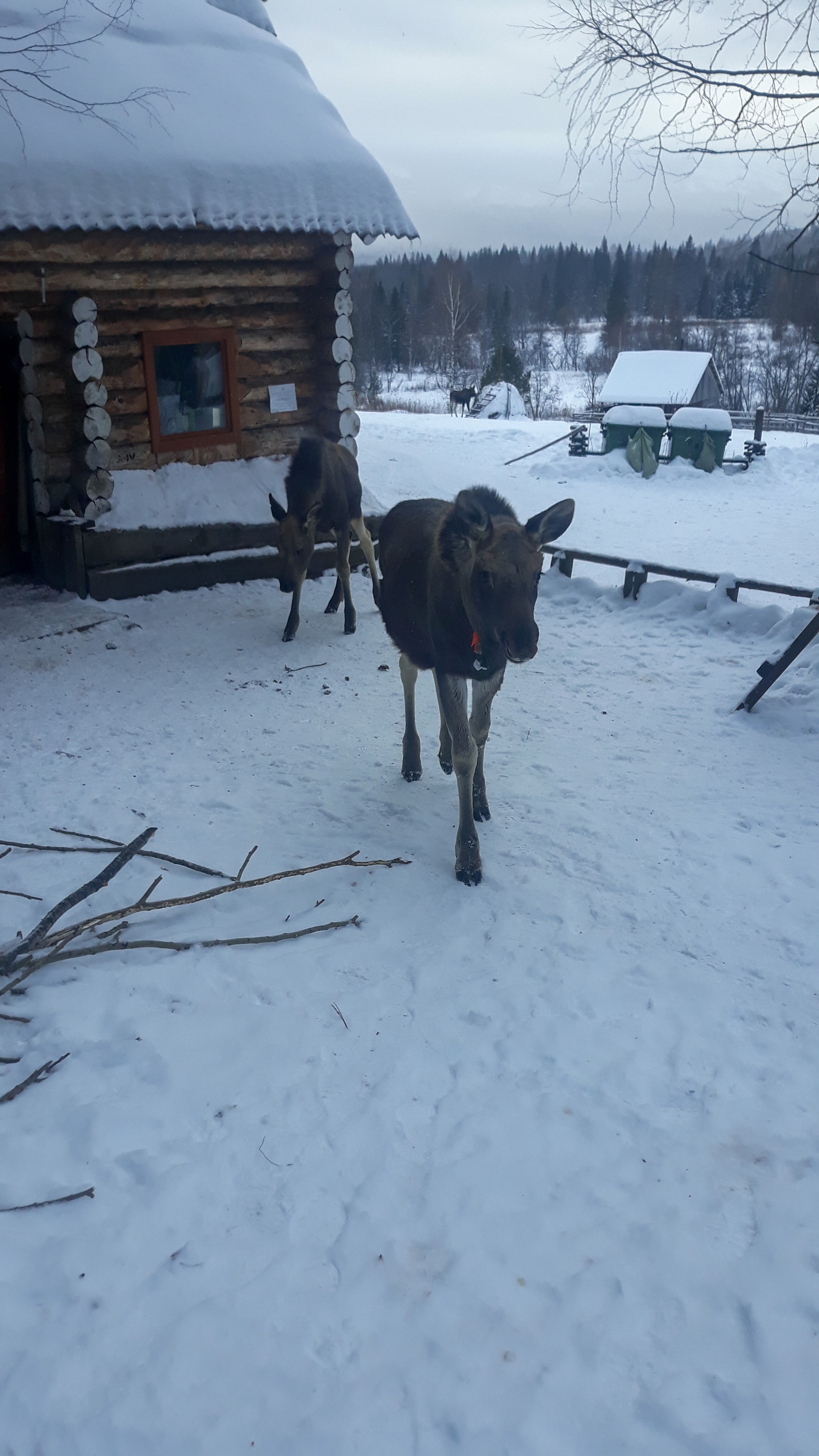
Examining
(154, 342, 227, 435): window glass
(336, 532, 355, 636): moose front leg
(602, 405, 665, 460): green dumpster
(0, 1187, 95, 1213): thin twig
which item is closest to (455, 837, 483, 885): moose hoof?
(0, 1187, 95, 1213): thin twig

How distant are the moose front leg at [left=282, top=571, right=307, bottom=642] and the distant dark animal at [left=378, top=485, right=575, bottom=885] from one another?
237 cm

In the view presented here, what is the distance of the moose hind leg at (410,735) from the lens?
555 cm

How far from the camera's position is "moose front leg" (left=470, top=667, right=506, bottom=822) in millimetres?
4820

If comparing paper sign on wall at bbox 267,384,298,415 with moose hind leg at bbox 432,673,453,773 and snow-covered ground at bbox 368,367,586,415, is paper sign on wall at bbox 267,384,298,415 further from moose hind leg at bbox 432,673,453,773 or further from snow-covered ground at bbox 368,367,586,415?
snow-covered ground at bbox 368,367,586,415

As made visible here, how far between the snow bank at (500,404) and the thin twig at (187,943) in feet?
115

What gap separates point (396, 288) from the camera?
2751 inches

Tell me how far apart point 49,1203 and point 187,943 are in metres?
1.31

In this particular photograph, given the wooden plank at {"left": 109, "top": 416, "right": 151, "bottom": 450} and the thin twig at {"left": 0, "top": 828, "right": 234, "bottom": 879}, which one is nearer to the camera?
the thin twig at {"left": 0, "top": 828, "right": 234, "bottom": 879}

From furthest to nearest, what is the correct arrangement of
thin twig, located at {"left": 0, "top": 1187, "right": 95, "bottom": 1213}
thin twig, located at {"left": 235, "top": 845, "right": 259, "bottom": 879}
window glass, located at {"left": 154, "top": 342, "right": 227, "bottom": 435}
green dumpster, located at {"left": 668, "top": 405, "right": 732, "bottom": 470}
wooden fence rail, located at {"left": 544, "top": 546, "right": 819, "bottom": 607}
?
green dumpster, located at {"left": 668, "top": 405, "right": 732, "bottom": 470} → window glass, located at {"left": 154, "top": 342, "right": 227, "bottom": 435} → wooden fence rail, located at {"left": 544, "top": 546, "right": 819, "bottom": 607} → thin twig, located at {"left": 235, "top": 845, "right": 259, "bottom": 879} → thin twig, located at {"left": 0, "top": 1187, "right": 95, "bottom": 1213}

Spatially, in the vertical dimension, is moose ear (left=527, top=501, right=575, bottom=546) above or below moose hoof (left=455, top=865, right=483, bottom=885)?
above

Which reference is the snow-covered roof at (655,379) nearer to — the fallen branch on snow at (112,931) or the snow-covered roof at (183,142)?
the snow-covered roof at (183,142)

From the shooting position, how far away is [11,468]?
371 inches

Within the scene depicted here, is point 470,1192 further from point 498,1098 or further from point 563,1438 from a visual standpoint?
point 563,1438

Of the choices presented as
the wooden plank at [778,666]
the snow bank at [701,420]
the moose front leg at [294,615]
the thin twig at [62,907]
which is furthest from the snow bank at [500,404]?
the thin twig at [62,907]
